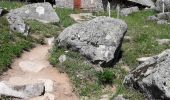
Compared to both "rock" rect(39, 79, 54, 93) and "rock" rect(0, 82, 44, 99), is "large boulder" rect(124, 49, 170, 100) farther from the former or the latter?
"rock" rect(0, 82, 44, 99)

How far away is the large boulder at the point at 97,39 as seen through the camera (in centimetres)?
2059

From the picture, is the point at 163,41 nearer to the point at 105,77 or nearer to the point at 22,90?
the point at 105,77

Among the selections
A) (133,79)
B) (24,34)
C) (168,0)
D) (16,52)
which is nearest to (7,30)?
Answer: (24,34)

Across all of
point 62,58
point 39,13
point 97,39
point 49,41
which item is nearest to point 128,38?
point 49,41

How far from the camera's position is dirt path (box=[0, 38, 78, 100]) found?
59.2ft

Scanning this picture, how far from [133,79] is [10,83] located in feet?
15.9

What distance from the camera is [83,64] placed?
20.1m

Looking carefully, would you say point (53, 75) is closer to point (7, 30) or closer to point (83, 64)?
point (83, 64)

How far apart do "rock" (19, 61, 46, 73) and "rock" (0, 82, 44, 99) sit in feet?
7.95

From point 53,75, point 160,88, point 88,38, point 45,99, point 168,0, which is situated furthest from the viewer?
point 168,0

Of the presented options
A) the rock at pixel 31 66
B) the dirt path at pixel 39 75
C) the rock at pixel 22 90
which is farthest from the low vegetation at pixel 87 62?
the rock at pixel 22 90

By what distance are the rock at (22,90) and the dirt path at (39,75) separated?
0.31 metres

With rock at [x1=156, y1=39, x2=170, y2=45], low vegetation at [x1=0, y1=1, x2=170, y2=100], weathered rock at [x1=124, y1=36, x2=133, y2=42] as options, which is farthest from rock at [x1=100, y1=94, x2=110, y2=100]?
rock at [x1=156, y1=39, x2=170, y2=45]

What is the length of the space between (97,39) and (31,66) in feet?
10.7
